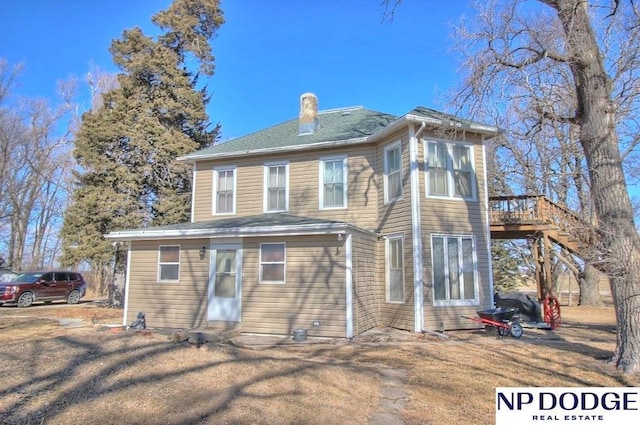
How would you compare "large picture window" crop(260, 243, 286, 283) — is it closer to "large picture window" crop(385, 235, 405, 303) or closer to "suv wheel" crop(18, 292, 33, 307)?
"large picture window" crop(385, 235, 405, 303)

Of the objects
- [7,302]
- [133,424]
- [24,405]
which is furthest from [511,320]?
[7,302]

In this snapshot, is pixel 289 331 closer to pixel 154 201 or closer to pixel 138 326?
pixel 138 326

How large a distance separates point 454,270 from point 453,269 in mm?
41

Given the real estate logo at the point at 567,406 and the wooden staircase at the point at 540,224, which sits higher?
the wooden staircase at the point at 540,224

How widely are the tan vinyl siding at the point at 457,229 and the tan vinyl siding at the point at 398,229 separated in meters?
0.36

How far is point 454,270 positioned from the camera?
11.4 m

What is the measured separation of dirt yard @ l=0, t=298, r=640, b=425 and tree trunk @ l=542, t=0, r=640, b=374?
902 mm

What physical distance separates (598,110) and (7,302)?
881 inches

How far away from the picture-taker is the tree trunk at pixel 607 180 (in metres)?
6.75

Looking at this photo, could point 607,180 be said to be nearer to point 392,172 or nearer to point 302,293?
point 392,172

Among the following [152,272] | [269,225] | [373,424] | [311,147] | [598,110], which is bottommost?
[373,424]

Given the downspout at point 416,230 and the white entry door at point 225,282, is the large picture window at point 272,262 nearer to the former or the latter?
the white entry door at point 225,282

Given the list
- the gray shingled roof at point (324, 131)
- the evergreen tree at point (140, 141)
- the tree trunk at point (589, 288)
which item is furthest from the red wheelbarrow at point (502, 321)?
the tree trunk at point (589, 288)

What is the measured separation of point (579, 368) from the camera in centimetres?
689
